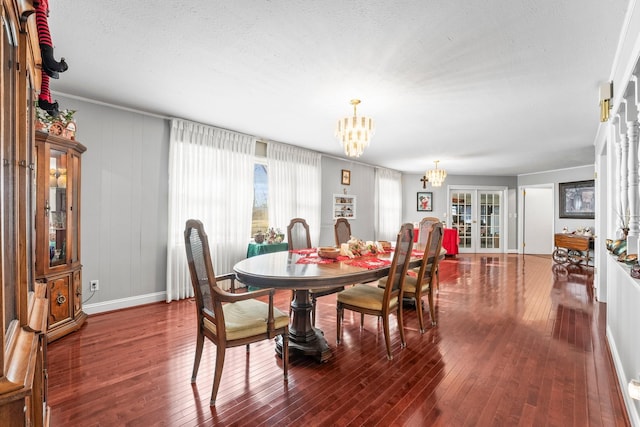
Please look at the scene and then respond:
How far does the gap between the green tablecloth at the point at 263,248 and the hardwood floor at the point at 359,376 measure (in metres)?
1.27

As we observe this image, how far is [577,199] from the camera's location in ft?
25.3

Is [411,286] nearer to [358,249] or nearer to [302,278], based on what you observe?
[358,249]

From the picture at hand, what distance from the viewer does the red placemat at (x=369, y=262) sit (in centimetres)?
248

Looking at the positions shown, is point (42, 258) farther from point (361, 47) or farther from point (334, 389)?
point (361, 47)

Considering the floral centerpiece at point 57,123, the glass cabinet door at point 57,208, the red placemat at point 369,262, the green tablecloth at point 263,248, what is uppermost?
the floral centerpiece at point 57,123

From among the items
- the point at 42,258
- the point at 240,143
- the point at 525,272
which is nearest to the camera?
the point at 42,258

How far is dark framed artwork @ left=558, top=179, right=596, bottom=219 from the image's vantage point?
7445 mm

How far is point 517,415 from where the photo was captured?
5.82ft

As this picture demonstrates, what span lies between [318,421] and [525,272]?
5.99 metres

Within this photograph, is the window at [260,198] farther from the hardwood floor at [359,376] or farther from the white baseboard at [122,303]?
the hardwood floor at [359,376]

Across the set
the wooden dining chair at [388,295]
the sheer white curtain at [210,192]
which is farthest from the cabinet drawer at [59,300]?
the wooden dining chair at [388,295]

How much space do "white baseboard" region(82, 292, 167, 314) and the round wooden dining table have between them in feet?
6.38

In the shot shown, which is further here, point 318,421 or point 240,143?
point 240,143

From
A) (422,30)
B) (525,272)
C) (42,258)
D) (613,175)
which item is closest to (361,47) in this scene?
(422,30)
